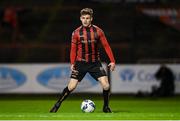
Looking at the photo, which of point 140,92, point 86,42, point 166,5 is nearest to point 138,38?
point 166,5

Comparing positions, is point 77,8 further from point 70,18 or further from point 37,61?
point 37,61

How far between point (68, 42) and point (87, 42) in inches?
510

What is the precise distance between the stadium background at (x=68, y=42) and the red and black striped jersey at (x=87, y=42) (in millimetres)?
8913

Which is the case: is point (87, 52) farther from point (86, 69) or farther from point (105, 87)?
point (105, 87)

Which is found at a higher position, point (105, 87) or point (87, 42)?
point (87, 42)

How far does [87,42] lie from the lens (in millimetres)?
12242

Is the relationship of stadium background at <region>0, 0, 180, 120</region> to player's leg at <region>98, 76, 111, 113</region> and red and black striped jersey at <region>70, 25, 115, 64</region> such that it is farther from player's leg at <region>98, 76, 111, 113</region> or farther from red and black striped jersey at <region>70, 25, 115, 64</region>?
red and black striped jersey at <region>70, 25, 115, 64</region>

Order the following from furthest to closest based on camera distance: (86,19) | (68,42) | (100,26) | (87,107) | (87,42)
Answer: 1. (100,26)
2. (68,42)
3. (87,107)
4. (87,42)
5. (86,19)

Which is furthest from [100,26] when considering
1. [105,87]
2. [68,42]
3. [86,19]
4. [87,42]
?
[86,19]

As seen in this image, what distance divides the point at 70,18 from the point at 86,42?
46.3 feet

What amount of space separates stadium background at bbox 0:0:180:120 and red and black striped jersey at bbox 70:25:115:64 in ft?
29.2

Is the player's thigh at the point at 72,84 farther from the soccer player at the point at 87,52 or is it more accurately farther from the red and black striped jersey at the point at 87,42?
the red and black striped jersey at the point at 87,42

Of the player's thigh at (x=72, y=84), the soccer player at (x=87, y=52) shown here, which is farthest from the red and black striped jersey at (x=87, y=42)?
the player's thigh at (x=72, y=84)

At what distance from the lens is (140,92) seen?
21.2 metres
